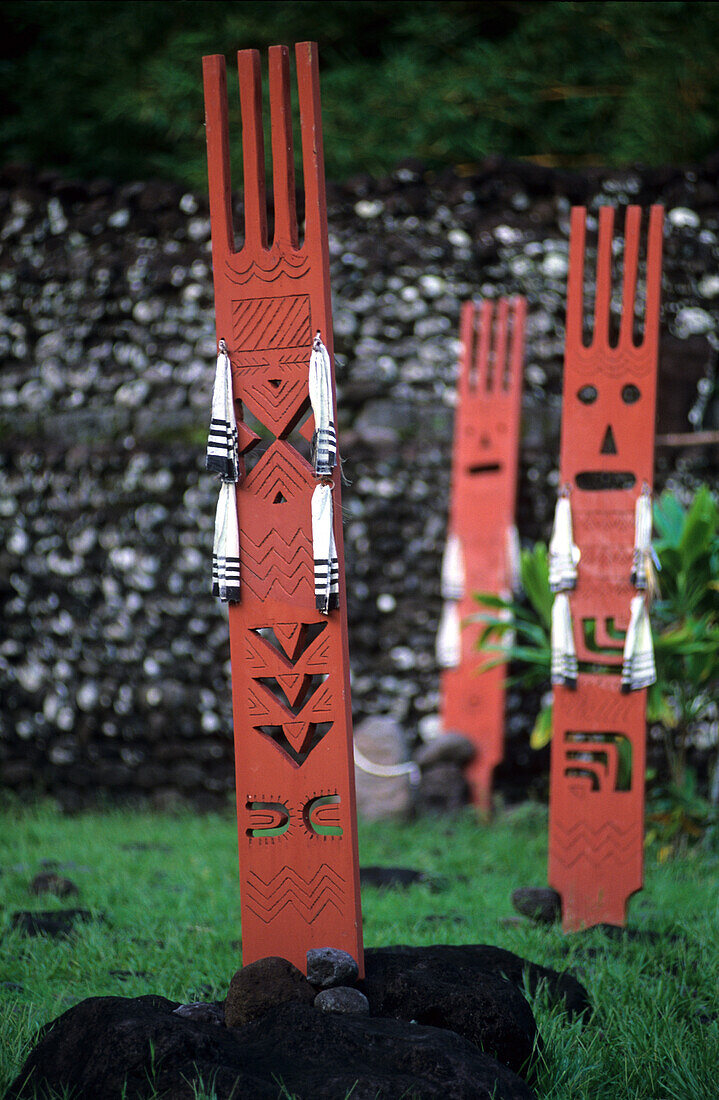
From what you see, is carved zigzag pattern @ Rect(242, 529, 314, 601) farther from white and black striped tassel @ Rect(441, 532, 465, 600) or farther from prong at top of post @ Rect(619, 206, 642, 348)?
white and black striped tassel @ Rect(441, 532, 465, 600)

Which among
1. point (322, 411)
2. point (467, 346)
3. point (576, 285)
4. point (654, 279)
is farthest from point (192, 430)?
point (322, 411)

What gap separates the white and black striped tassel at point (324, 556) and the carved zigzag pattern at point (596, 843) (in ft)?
5.39

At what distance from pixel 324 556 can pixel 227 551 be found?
0.98 ft

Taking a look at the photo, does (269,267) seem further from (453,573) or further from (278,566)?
(453,573)

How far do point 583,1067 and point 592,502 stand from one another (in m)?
2.06

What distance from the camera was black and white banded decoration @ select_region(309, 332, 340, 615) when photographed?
2662 millimetres

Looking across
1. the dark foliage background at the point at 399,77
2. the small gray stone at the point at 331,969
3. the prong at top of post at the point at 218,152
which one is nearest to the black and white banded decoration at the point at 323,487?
the prong at top of post at the point at 218,152

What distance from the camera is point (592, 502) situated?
12.6ft

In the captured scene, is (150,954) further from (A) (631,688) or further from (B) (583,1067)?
(A) (631,688)

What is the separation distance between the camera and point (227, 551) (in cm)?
277

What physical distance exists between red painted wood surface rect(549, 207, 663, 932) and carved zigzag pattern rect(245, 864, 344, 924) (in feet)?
4.38

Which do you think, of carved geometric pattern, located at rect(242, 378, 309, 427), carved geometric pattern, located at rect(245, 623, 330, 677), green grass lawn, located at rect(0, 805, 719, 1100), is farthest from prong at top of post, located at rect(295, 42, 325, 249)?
green grass lawn, located at rect(0, 805, 719, 1100)

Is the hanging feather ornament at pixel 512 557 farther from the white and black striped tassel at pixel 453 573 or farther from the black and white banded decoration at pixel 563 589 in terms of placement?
the black and white banded decoration at pixel 563 589

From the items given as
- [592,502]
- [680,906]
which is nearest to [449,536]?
[592,502]
